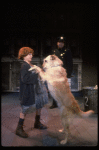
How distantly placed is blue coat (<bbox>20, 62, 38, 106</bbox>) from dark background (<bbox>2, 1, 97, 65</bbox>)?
1111 cm

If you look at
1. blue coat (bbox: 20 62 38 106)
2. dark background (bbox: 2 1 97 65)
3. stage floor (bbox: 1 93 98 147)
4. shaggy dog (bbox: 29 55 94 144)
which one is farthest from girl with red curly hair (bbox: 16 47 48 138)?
dark background (bbox: 2 1 97 65)

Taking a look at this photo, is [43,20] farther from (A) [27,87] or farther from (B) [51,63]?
(B) [51,63]

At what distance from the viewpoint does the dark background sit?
45.1ft

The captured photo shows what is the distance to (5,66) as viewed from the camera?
13.7m

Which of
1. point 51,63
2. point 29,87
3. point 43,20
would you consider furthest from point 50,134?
point 43,20

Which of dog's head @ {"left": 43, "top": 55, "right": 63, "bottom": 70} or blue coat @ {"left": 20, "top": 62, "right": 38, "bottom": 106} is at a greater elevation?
dog's head @ {"left": 43, "top": 55, "right": 63, "bottom": 70}

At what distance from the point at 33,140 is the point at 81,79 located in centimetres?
1119

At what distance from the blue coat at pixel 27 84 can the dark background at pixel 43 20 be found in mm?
11112

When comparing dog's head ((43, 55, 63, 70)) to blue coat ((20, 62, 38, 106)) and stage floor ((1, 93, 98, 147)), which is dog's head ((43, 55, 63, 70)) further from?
stage floor ((1, 93, 98, 147))

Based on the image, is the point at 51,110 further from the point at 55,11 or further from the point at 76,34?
the point at 55,11

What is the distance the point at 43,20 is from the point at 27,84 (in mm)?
11840

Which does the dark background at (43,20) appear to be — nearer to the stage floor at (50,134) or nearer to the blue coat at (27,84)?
the stage floor at (50,134)

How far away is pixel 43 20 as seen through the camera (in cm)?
1409

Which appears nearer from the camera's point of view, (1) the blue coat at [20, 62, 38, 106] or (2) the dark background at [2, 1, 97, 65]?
(1) the blue coat at [20, 62, 38, 106]
